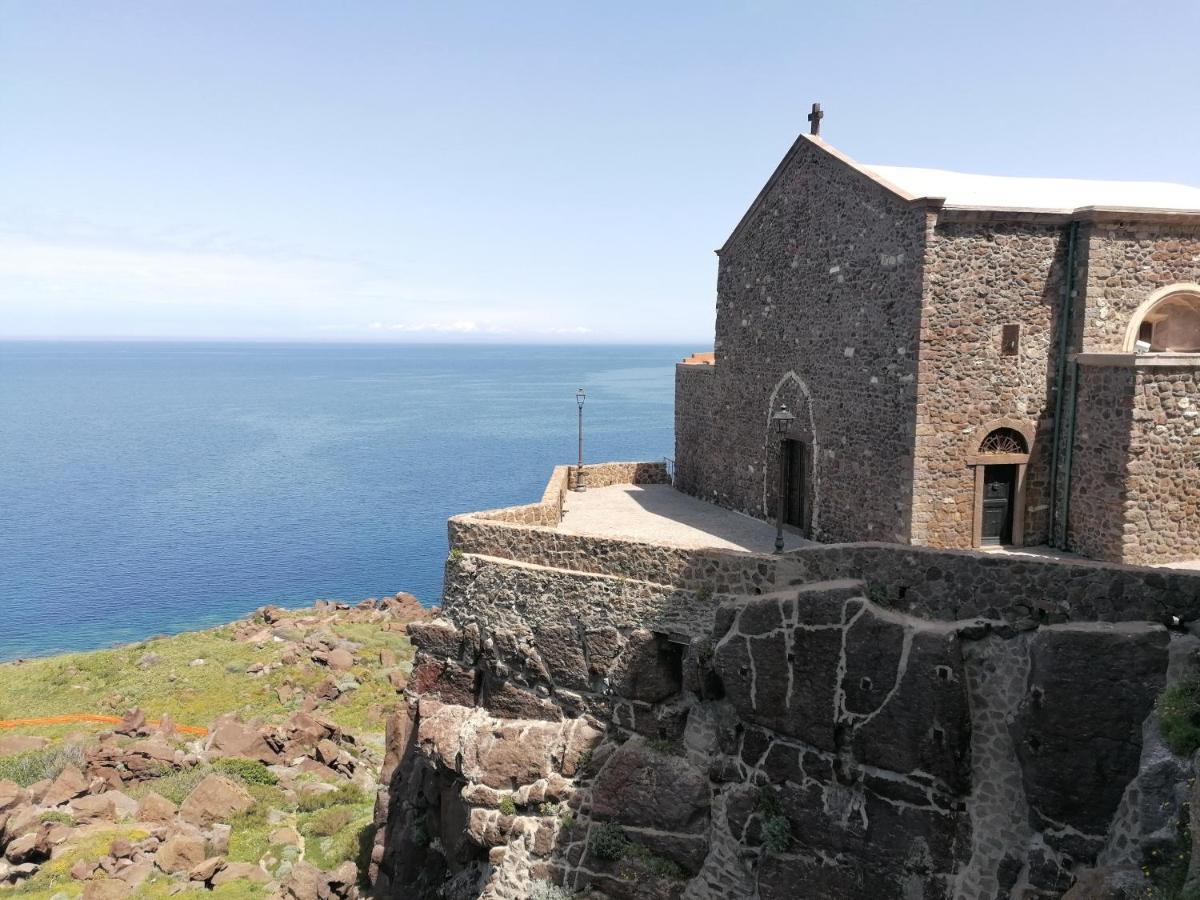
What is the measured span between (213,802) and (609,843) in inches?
521

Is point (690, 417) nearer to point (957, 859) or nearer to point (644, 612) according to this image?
point (644, 612)

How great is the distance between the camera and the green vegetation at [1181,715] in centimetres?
937

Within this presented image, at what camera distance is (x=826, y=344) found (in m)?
18.0

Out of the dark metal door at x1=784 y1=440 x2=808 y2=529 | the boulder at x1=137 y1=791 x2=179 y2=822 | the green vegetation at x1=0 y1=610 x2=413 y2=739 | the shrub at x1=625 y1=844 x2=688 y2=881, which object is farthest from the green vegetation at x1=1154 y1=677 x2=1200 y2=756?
the green vegetation at x1=0 y1=610 x2=413 y2=739

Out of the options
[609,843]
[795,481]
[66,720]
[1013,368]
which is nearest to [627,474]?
[795,481]

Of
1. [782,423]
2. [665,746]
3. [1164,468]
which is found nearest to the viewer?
[665,746]

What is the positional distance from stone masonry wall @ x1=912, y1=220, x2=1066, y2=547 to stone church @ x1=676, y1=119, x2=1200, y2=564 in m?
0.03

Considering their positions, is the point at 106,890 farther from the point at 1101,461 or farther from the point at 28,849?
the point at 1101,461

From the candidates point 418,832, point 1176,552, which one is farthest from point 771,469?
point 418,832

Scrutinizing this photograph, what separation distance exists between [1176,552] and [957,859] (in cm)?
714

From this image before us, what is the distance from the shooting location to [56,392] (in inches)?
7042

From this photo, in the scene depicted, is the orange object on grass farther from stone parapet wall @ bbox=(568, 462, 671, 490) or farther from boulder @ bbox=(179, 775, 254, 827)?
stone parapet wall @ bbox=(568, 462, 671, 490)

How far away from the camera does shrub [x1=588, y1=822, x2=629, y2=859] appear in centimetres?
1370

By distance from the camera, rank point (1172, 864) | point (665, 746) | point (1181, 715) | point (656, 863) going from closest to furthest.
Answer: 1. point (1172, 864)
2. point (1181, 715)
3. point (656, 863)
4. point (665, 746)
